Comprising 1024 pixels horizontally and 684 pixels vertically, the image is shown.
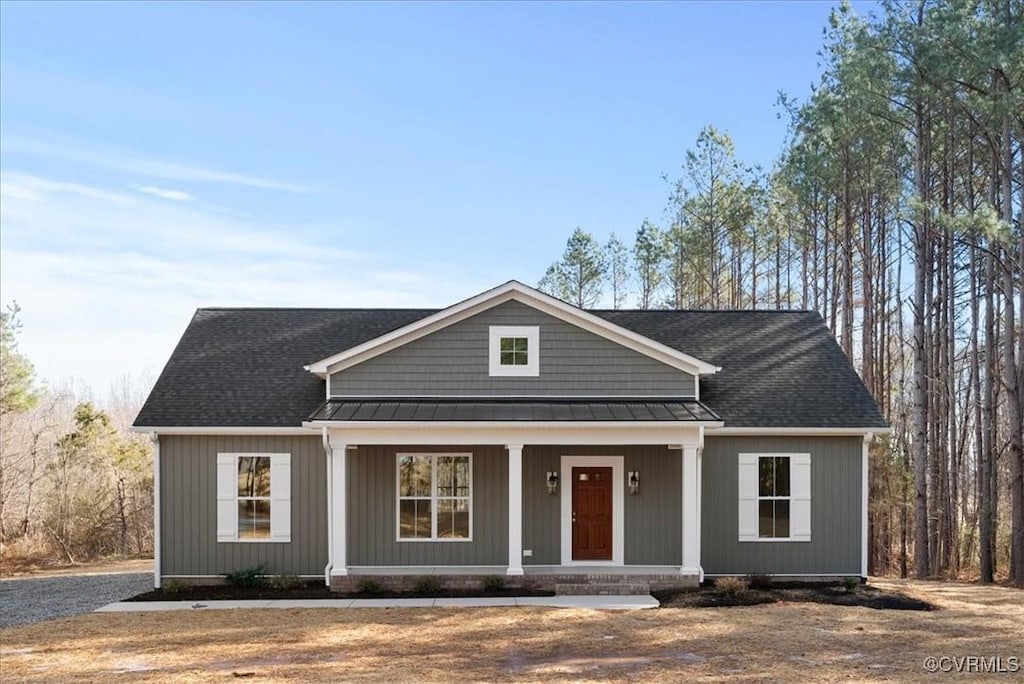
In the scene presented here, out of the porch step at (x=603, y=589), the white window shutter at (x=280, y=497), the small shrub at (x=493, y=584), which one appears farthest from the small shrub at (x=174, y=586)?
the porch step at (x=603, y=589)

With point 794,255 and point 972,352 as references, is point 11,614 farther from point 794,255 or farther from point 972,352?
point 794,255

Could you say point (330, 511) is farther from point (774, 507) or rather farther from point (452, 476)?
point (774, 507)

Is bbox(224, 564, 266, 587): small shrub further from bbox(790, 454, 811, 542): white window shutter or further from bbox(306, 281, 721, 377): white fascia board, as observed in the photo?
bbox(790, 454, 811, 542): white window shutter

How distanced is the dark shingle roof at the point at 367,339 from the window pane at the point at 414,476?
2.06 m

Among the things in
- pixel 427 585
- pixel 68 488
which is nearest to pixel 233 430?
pixel 427 585

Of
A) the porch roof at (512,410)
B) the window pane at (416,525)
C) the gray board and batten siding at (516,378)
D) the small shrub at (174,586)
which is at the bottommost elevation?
the small shrub at (174,586)

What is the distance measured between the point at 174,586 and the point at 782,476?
1111cm

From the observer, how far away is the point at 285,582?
15.1 meters

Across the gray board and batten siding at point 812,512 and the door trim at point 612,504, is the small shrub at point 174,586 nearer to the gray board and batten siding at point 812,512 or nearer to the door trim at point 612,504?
the door trim at point 612,504

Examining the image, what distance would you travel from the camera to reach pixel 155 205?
99.1 feet

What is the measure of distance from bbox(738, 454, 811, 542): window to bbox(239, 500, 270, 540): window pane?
28.4ft

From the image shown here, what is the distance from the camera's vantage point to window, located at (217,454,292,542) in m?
15.5

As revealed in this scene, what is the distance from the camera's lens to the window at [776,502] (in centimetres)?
1565

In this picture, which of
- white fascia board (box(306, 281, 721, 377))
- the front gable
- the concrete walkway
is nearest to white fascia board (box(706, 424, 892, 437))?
the front gable
